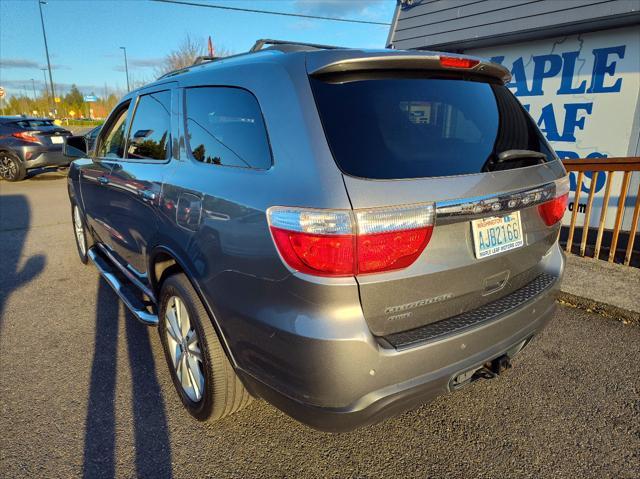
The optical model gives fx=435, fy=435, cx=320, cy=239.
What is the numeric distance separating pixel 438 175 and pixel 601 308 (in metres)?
2.73

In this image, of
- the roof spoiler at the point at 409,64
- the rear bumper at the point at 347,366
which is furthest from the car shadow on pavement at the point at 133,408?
the roof spoiler at the point at 409,64

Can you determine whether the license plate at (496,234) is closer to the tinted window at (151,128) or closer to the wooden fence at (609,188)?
the tinted window at (151,128)

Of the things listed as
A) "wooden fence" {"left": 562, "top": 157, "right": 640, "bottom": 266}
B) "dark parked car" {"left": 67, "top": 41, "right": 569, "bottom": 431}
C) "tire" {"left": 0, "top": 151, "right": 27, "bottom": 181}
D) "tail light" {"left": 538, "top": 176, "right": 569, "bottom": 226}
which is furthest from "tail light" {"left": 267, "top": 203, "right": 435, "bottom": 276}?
"tire" {"left": 0, "top": 151, "right": 27, "bottom": 181}

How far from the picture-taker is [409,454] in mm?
2111

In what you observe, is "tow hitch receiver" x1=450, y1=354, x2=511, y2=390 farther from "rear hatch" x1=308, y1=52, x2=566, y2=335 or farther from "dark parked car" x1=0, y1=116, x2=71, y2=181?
"dark parked car" x1=0, y1=116, x2=71, y2=181

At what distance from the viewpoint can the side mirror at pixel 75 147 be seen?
13.9 feet

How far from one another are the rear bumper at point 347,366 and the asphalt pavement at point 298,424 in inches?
19.2

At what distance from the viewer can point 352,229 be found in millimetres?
1487

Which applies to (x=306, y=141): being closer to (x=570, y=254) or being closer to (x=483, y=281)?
(x=483, y=281)

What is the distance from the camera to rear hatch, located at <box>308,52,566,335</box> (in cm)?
160

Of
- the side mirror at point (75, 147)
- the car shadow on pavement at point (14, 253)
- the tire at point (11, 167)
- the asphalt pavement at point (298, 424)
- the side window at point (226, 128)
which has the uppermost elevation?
the side window at point (226, 128)

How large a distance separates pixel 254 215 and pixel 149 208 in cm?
116

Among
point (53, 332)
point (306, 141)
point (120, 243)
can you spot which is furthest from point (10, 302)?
point (306, 141)

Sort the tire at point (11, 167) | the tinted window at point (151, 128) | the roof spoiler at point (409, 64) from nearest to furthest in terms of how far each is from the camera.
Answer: the roof spoiler at point (409, 64), the tinted window at point (151, 128), the tire at point (11, 167)
